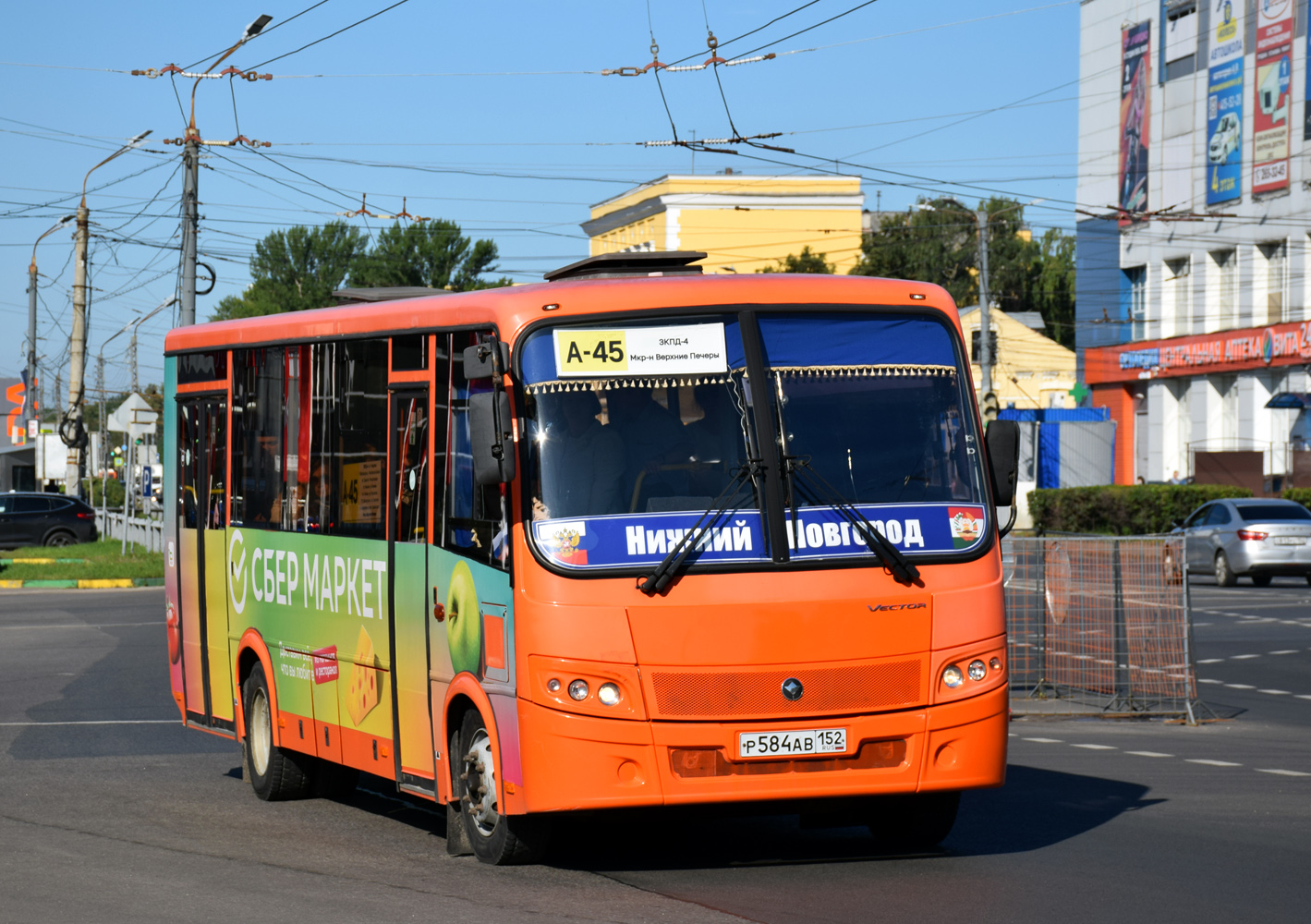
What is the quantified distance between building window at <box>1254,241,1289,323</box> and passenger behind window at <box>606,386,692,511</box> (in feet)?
150

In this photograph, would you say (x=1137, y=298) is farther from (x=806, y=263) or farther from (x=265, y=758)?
(x=265, y=758)

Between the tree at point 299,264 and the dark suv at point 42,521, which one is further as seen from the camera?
the tree at point 299,264

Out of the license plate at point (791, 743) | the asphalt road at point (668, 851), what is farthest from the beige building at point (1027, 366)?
the license plate at point (791, 743)

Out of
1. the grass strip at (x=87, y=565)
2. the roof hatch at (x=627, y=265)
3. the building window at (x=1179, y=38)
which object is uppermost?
the building window at (x=1179, y=38)

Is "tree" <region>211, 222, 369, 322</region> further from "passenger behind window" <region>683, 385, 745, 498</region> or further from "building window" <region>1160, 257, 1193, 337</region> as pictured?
"passenger behind window" <region>683, 385, 745, 498</region>

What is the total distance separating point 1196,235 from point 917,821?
161 ft

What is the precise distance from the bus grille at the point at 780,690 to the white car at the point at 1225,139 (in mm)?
46791

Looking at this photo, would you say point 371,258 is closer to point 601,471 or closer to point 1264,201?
point 1264,201

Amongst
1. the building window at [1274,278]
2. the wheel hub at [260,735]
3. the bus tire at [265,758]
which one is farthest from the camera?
the building window at [1274,278]

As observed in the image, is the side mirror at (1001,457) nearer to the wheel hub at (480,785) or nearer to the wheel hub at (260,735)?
the wheel hub at (480,785)

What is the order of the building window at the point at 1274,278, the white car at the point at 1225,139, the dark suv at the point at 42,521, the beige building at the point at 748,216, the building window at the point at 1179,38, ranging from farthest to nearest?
the beige building at the point at 748,216 < the building window at the point at 1179,38 < the white car at the point at 1225,139 < the building window at the point at 1274,278 < the dark suv at the point at 42,521

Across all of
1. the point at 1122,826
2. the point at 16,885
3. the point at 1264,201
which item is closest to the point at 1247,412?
the point at 1264,201

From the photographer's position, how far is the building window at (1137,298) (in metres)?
58.8

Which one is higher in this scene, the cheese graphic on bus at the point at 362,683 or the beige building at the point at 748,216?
the beige building at the point at 748,216
